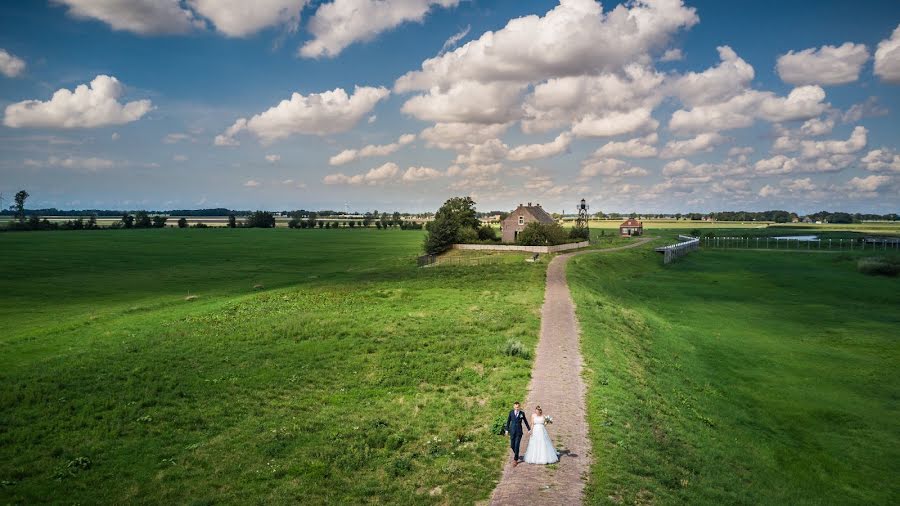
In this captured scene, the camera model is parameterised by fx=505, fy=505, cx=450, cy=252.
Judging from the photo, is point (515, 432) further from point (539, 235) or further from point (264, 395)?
point (539, 235)

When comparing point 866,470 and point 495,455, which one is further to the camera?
point 866,470

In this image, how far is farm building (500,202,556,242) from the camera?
103 metres

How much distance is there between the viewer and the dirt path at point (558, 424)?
1355 centimetres

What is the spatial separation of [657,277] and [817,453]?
185 feet

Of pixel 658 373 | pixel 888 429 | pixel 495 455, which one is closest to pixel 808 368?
pixel 888 429

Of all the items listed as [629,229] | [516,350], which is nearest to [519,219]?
[629,229]

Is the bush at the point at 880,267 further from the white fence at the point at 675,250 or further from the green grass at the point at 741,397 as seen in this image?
the white fence at the point at 675,250

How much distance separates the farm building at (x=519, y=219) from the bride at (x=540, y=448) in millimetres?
87958

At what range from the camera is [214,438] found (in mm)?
18812

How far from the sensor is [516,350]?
27000 mm

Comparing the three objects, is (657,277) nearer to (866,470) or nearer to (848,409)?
(848,409)

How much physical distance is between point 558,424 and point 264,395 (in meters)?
13.4

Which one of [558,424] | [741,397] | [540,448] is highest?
[540,448]

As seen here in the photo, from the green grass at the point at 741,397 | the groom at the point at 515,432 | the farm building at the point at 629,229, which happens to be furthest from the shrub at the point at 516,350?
the farm building at the point at 629,229
